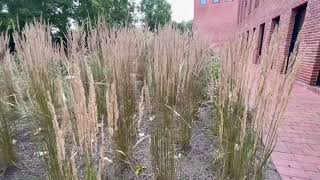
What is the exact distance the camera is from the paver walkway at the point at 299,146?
1.69 meters

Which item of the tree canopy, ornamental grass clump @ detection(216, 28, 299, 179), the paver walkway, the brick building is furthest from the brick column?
the tree canopy

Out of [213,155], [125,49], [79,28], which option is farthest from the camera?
[79,28]

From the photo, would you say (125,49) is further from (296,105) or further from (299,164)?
(296,105)

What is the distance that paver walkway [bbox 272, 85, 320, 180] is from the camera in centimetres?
169

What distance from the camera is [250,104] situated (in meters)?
1.28

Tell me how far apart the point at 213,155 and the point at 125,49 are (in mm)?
1167

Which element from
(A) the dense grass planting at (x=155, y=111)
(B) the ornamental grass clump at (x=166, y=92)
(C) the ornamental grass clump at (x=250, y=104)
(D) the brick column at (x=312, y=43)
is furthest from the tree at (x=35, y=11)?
(C) the ornamental grass clump at (x=250, y=104)

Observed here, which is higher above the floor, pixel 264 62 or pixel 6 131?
pixel 264 62

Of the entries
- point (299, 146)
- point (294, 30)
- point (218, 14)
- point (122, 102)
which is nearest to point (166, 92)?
point (122, 102)

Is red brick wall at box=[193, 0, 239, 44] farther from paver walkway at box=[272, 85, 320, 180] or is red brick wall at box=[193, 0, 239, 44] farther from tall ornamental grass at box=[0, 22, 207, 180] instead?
tall ornamental grass at box=[0, 22, 207, 180]

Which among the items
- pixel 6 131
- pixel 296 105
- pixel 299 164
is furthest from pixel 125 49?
pixel 296 105

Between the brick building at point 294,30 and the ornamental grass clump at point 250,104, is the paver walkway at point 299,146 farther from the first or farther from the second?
the brick building at point 294,30

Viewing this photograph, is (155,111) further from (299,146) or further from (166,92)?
(299,146)

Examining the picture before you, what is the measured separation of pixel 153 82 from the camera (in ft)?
4.85
